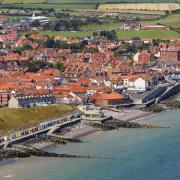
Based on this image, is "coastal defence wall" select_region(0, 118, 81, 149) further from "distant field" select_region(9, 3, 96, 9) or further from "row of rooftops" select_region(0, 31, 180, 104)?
"distant field" select_region(9, 3, 96, 9)

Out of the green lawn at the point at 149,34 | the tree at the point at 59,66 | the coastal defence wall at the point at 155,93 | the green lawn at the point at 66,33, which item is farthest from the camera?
the green lawn at the point at 66,33

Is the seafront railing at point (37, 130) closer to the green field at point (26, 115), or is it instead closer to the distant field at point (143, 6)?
the green field at point (26, 115)

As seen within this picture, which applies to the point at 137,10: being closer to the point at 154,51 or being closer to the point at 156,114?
the point at 154,51

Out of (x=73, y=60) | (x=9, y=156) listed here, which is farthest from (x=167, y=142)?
(x=73, y=60)

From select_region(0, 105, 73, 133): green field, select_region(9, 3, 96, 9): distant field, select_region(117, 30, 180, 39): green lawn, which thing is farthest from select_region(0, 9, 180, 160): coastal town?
select_region(9, 3, 96, 9): distant field

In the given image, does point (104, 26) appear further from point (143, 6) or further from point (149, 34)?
point (143, 6)

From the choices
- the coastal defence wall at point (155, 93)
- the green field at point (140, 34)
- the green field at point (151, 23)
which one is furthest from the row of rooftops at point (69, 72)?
the green field at point (151, 23)

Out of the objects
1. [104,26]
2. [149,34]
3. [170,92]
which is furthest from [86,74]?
[104,26]
